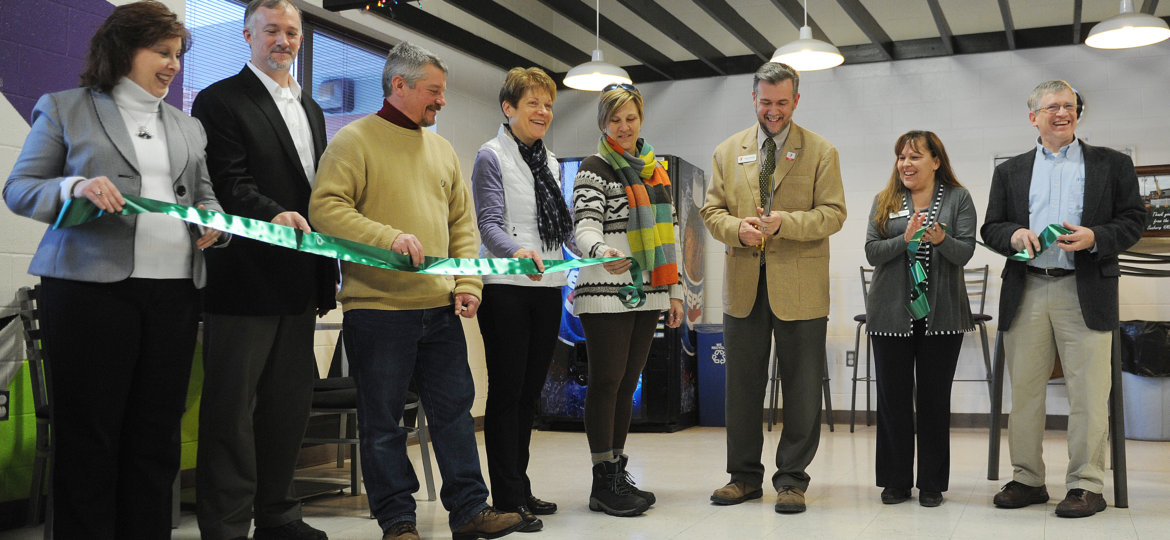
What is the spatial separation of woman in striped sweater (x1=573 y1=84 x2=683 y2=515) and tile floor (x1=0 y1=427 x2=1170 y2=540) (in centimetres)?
23

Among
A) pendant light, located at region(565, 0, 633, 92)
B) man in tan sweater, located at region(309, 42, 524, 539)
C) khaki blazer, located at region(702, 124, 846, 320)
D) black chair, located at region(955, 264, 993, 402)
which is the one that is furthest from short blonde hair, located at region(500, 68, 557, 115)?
black chair, located at region(955, 264, 993, 402)

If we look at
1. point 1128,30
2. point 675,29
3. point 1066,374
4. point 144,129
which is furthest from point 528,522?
point 675,29

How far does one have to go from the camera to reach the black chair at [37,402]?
3258mm

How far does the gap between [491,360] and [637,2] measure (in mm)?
3790

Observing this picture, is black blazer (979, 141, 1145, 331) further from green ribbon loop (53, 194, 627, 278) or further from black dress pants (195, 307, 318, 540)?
black dress pants (195, 307, 318, 540)

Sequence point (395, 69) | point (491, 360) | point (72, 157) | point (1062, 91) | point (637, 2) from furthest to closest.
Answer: point (637, 2), point (1062, 91), point (491, 360), point (395, 69), point (72, 157)

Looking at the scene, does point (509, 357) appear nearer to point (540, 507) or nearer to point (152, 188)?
point (540, 507)

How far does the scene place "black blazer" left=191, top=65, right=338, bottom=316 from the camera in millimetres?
2760

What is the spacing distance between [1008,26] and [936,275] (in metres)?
3.81

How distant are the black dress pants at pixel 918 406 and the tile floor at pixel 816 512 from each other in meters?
0.13

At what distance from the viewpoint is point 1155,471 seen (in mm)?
4758

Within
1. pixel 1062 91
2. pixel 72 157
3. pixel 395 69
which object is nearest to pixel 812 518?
pixel 1062 91

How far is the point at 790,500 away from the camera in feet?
11.7

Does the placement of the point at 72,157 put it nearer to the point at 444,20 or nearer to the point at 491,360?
the point at 491,360
